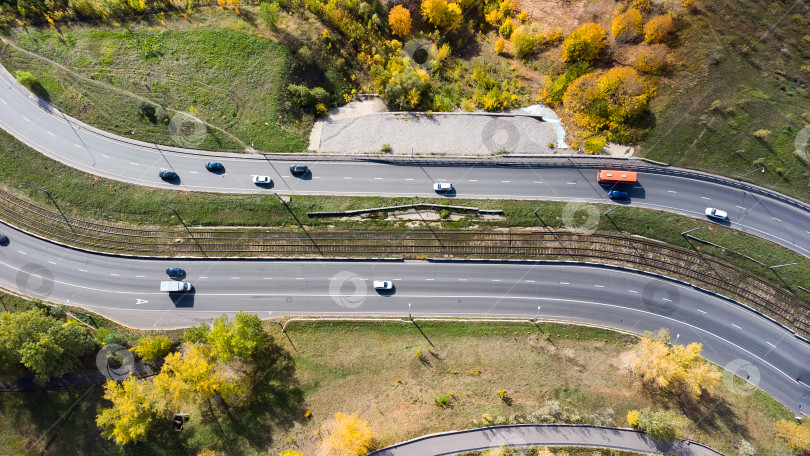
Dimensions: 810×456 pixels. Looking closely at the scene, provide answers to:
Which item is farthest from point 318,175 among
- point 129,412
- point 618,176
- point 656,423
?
point 656,423

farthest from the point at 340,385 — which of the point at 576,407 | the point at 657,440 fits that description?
the point at 657,440

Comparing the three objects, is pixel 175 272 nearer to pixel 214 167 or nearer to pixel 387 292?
pixel 214 167

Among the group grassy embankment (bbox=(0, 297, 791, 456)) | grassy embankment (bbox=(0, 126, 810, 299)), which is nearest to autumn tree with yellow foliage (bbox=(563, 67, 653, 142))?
grassy embankment (bbox=(0, 126, 810, 299))

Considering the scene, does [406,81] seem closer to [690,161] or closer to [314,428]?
[690,161]

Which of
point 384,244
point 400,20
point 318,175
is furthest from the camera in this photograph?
point 400,20

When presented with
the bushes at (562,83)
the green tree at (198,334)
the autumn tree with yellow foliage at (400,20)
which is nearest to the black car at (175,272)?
the green tree at (198,334)

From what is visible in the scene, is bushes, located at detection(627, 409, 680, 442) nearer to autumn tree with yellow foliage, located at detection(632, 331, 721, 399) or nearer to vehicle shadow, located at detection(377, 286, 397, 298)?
autumn tree with yellow foliage, located at detection(632, 331, 721, 399)

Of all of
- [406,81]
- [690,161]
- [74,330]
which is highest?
[690,161]
